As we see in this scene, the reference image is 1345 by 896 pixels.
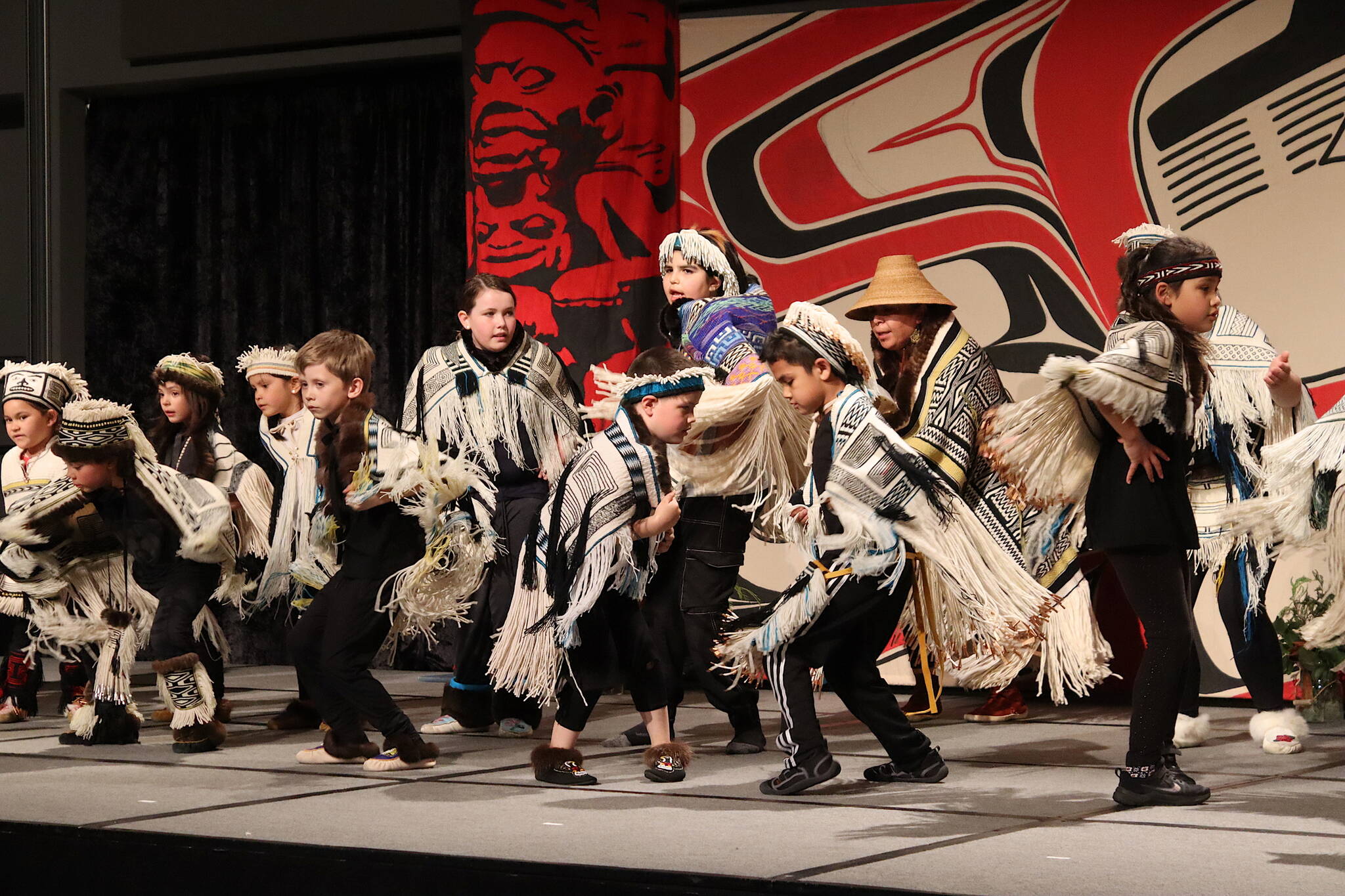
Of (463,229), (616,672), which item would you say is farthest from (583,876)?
(463,229)

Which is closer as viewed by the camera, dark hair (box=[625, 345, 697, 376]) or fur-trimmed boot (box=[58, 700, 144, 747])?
dark hair (box=[625, 345, 697, 376])

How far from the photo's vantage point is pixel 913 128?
5863mm

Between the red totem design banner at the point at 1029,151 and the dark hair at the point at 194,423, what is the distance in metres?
1.95

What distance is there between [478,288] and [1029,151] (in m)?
2.08

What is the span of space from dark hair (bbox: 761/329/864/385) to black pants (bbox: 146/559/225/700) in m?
1.93

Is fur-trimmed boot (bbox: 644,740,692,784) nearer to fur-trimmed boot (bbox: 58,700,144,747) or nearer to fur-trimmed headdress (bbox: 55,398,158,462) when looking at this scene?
fur-trimmed boot (bbox: 58,700,144,747)

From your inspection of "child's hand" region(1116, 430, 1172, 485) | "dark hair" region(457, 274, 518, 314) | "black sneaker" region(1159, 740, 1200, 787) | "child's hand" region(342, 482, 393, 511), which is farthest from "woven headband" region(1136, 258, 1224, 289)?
"dark hair" region(457, 274, 518, 314)

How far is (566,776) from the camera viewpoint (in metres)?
3.88

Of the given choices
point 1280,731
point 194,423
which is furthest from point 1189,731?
point 194,423

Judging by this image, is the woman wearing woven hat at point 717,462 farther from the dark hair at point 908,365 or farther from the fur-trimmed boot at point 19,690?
the fur-trimmed boot at point 19,690

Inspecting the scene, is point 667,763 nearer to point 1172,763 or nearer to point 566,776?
point 566,776

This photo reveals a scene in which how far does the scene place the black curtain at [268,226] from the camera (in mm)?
7000

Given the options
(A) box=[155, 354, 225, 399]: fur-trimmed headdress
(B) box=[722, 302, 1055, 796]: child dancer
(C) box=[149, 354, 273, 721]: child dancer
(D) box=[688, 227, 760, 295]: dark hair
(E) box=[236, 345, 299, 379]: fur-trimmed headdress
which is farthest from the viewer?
(E) box=[236, 345, 299, 379]: fur-trimmed headdress

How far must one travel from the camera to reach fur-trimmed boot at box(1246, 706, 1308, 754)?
432 cm
